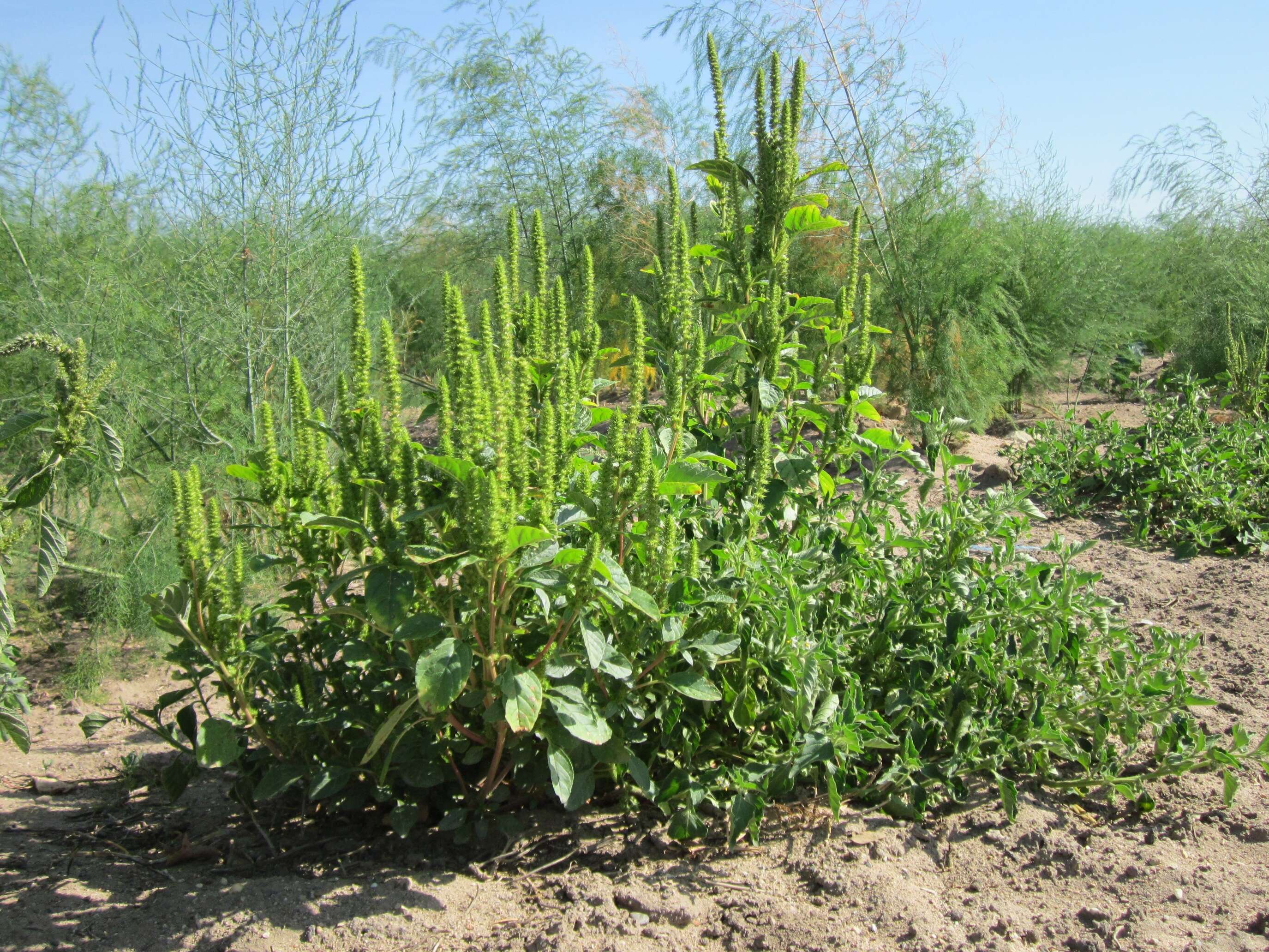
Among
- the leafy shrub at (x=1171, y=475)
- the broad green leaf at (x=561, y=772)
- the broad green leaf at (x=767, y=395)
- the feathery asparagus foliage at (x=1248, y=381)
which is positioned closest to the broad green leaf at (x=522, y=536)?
the broad green leaf at (x=561, y=772)

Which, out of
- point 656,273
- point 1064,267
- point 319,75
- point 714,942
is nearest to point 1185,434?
point 1064,267

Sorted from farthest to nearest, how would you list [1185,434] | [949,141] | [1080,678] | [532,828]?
[949,141]
[1185,434]
[1080,678]
[532,828]

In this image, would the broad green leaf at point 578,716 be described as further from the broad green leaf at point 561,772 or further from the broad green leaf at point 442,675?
the broad green leaf at point 442,675

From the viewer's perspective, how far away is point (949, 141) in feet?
22.4

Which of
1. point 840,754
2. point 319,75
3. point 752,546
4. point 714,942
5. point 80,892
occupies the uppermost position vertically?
point 319,75

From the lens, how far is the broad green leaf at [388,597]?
1584 millimetres

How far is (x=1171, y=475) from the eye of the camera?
177 inches

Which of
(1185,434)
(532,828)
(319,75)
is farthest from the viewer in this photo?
(1185,434)

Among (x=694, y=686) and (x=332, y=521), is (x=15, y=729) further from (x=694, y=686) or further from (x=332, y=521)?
(x=694, y=686)

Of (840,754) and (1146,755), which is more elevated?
(840,754)

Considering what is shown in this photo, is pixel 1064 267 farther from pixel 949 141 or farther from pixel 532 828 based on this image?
pixel 532 828

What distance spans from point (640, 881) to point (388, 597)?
876 millimetres

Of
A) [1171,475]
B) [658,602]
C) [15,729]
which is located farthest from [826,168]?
[1171,475]

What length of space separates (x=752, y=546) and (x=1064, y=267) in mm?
6887
